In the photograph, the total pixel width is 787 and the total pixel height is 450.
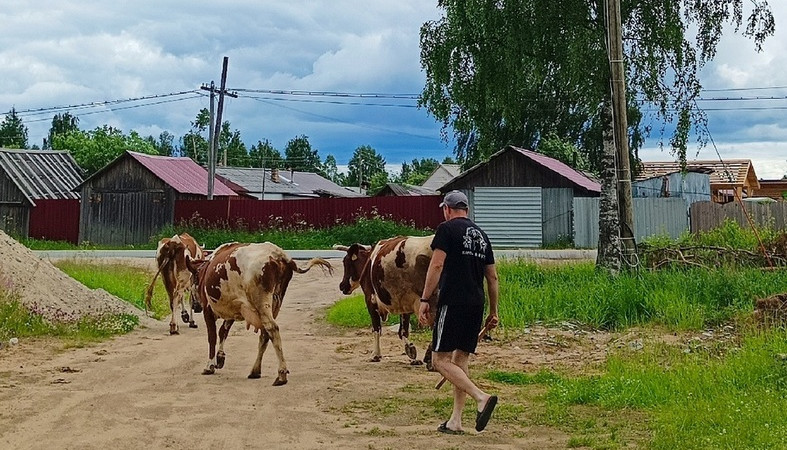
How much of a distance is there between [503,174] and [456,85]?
16099 millimetres

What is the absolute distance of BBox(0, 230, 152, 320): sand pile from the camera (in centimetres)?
1451

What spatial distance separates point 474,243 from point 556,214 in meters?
27.4

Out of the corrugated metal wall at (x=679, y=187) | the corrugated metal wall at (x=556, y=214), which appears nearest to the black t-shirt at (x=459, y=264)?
the corrugated metal wall at (x=556, y=214)

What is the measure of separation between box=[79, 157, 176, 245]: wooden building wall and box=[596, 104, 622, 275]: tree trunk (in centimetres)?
2716

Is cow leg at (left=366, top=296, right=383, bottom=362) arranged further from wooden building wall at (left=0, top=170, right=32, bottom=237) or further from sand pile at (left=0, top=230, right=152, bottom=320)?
wooden building wall at (left=0, top=170, right=32, bottom=237)

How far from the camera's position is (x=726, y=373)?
8883 mm

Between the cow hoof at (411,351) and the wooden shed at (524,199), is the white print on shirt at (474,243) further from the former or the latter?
the wooden shed at (524,199)

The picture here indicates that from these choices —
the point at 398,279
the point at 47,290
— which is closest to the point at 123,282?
the point at 47,290

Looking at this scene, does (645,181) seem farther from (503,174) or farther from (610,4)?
(610,4)

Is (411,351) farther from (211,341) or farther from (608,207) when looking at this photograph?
(608,207)

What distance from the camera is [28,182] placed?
44.4m

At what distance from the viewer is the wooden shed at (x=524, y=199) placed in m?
34.0

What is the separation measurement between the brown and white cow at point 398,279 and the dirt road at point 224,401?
586 mm

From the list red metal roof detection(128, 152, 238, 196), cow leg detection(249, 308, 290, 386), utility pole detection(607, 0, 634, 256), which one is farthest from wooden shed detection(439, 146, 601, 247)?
cow leg detection(249, 308, 290, 386)
